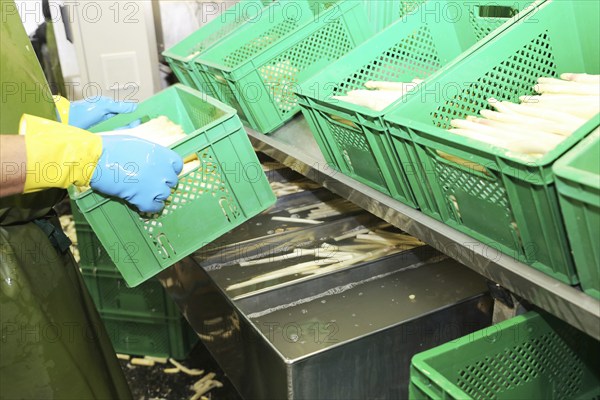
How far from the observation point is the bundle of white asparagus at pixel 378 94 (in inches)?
66.2

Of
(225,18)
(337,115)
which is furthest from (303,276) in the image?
(225,18)

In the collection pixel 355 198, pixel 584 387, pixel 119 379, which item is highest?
pixel 355 198

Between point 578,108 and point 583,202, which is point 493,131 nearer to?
point 578,108

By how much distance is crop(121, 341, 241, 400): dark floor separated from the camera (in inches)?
115

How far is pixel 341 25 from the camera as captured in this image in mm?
2307

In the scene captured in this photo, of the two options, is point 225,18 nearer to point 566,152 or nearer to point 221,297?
point 221,297

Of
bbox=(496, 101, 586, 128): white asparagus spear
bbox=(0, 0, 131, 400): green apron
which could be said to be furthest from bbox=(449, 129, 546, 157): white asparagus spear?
bbox=(0, 0, 131, 400): green apron

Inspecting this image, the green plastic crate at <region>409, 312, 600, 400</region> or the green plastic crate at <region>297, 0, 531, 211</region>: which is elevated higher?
the green plastic crate at <region>297, 0, 531, 211</region>

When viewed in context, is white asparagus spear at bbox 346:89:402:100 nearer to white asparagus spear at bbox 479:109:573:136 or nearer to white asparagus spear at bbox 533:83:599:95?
white asparagus spear at bbox 479:109:573:136

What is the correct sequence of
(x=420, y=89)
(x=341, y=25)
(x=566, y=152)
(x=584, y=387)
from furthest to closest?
(x=341, y=25) → (x=584, y=387) → (x=420, y=89) → (x=566, y=152)

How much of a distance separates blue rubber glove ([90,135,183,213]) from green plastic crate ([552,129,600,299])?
99 cm

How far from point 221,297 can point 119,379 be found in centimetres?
61

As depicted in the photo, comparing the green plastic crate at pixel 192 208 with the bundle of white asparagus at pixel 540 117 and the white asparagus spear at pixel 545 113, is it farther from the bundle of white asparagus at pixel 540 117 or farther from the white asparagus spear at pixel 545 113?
the white asparagus spear at pixel 545 113

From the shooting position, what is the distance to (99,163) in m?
1.55
